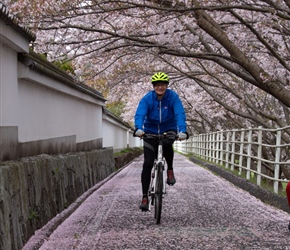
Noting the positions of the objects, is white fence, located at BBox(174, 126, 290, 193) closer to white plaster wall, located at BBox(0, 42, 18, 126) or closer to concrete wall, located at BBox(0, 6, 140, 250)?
concrete wall, located at BBox(0, 6, 140, 250)

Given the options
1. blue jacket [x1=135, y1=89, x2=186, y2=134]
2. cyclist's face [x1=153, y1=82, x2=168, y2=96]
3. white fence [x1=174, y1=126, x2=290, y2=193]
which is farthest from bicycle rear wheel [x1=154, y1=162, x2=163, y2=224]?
white fence [x1=174, y1=126, x2=290, y2=193]

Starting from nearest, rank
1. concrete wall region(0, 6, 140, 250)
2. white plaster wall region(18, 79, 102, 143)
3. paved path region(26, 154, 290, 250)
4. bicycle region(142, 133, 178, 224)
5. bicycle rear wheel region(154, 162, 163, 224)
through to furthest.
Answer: concrete wall region(0, 6, 140, 250) → paved path region(26, 154, 290, 250) → bicycle rear wheel region(154, 162, 163, 224) → bicycle region(142, 133, 178, 224) → white plaster wall region(18, 79, 102, 143)

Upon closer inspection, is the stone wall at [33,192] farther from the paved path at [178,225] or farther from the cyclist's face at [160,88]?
the cyclist's face at [160,88]

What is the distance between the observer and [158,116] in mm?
7043

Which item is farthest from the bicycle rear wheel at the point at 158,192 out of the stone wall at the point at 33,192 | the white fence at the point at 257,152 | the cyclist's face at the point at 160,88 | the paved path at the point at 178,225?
the white fence at the point at 257,152

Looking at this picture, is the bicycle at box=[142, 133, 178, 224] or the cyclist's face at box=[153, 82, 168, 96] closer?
the bicycle at box=[142, 133, 178, 224]

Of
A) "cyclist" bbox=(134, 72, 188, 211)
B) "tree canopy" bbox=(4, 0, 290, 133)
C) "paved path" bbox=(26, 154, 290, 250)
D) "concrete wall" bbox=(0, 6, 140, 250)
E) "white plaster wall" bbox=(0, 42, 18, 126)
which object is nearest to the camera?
"concrete wall" bbox=(0, 6, 140, 250)

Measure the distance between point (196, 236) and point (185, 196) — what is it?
12.7ft

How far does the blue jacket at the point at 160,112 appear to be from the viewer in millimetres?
6930

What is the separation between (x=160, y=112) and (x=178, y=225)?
1614 millimetres

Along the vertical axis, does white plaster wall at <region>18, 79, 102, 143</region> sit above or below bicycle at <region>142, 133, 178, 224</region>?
above

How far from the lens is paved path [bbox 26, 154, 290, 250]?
5.52 metres

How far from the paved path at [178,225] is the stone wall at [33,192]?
0.96ft

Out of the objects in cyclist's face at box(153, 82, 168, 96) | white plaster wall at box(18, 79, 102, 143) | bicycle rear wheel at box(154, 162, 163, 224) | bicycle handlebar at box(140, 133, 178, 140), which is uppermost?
cyclist's face at box(153, 82, 168, 96)
